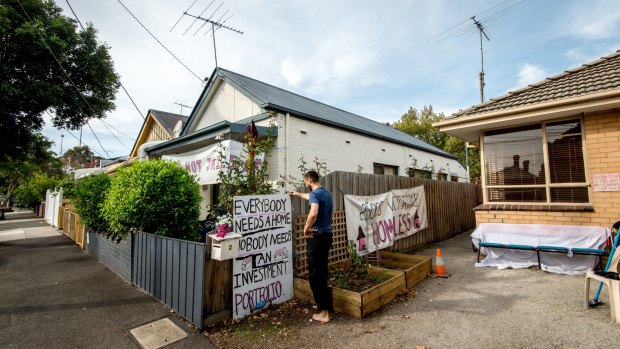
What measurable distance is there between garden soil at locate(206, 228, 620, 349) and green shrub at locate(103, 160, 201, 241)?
233 centimetres

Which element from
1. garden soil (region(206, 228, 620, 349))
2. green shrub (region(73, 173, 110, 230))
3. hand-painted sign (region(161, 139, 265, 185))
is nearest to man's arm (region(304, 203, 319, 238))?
garden soil (region(206, 228, 620, 349))

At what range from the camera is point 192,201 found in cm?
547

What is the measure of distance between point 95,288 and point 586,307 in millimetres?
7996

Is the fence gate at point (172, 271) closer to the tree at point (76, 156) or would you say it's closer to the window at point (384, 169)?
the window at point (384, 169)

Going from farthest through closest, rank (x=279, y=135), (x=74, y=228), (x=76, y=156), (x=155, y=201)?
1. (x=76, y=156)
2. (x=74, y=228)
3. (x=279, y=135)
4. (x=155, y=201)

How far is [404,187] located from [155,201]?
6132 millimetres

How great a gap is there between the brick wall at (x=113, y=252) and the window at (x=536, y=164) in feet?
27.5

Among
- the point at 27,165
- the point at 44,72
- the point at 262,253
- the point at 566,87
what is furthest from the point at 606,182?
the point at 27,165

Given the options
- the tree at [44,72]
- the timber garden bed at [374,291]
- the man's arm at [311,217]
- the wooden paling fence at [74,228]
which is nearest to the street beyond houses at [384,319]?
the timber garden bed at [374,291]

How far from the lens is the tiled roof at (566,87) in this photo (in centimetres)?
562

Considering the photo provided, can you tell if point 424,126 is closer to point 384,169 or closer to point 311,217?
point 384,169

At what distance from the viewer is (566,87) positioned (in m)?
6.19

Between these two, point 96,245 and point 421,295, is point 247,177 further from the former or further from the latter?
point 96,245

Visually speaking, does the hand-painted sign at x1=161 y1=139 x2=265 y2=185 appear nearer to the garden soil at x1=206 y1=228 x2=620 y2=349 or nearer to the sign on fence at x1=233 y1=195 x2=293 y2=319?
the sign on fence at x1=233 y1=195 x2=293 y2=319
